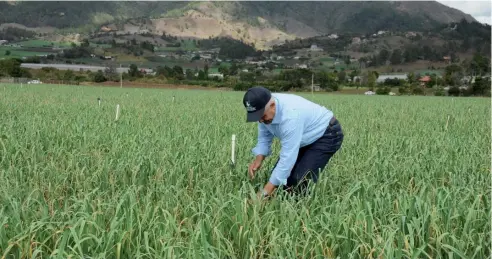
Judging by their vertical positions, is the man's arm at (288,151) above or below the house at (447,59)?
below

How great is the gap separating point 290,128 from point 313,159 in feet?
2.30

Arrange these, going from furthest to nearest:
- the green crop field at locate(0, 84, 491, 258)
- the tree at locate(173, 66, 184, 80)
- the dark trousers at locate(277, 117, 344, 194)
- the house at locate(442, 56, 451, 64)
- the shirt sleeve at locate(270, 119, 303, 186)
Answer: the house at locate(442, 56, 451, 64)
the tree at locate(173, 66, 184, 80)
the dark trousers at locate(277, 117, 344, 194)
the shirt sleeve at locate(270, 119, 303, 186)
the green crop field at locate(0, 84, 491, 258)

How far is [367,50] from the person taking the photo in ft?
579

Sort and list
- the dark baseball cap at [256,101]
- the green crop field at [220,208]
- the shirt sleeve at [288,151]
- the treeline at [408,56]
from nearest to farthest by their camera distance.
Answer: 1. the green crop field at [220,208]
2. the dark baseball cap at [256,101]
3. the shirt sleeve at [288,151]
4. the treeline at [408,56]

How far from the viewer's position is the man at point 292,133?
3625 millimetres

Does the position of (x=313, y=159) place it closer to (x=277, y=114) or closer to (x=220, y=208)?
(x=277, y=114)

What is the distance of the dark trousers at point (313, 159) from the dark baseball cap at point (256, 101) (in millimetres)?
915

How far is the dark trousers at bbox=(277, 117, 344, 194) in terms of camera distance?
428cm

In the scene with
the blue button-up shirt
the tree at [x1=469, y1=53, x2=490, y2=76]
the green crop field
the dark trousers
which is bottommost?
the green crop field

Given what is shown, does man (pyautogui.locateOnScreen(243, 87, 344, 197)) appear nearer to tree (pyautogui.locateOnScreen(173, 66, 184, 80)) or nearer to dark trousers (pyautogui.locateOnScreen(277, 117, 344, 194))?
dark trousers (pyautogui.locateOnScreen(277, 117, 344, 194))

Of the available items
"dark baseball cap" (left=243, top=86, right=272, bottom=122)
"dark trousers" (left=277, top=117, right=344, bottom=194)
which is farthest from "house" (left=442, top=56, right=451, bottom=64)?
"dark baseball cap" (left=243, top=86, right=272, bottom=122)

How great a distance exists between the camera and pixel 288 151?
372cm

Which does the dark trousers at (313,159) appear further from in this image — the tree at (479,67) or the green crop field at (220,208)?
the tree at (479,67)

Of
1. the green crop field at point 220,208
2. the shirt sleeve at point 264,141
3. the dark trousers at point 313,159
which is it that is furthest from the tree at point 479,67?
the shirt sleeve at point 264,141
